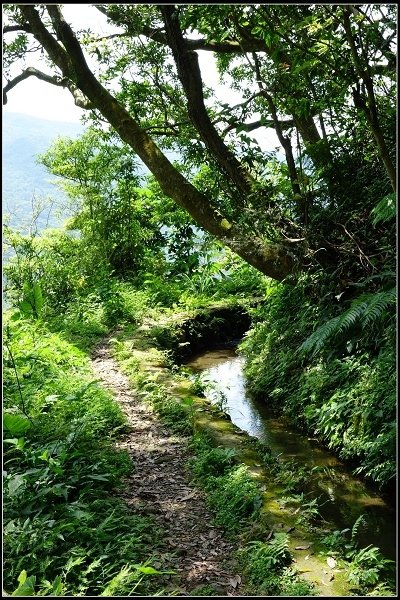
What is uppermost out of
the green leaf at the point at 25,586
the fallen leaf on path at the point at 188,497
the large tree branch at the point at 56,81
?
the large tree branch at the point at 56,81

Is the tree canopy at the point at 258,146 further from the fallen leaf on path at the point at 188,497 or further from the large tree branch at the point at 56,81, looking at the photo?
the fallen leaf on path at the point at 188,497

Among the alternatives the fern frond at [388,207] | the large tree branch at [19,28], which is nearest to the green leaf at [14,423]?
the fern frond at [388,207]

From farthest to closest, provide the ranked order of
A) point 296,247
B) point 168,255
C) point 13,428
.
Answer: point 168,255, point 296,247, point 13,428

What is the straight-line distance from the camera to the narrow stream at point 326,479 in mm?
4367

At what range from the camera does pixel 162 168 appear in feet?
23.6

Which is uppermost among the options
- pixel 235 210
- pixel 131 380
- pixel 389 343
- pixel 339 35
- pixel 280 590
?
pixel 339 35

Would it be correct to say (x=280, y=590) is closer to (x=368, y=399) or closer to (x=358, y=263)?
(x=368, y=399)

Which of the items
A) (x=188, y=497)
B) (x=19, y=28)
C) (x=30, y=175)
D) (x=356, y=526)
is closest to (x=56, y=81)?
(x=19, y=28)

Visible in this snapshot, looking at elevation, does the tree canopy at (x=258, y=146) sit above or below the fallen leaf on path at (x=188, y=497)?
above

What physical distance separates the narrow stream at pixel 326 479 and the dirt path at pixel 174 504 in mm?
1078

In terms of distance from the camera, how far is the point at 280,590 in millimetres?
3207

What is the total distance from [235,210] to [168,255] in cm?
716

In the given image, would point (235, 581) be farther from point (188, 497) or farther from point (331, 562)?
point (188, 497)

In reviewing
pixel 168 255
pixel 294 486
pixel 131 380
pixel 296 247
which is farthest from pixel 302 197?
Result: pixel 168 255
